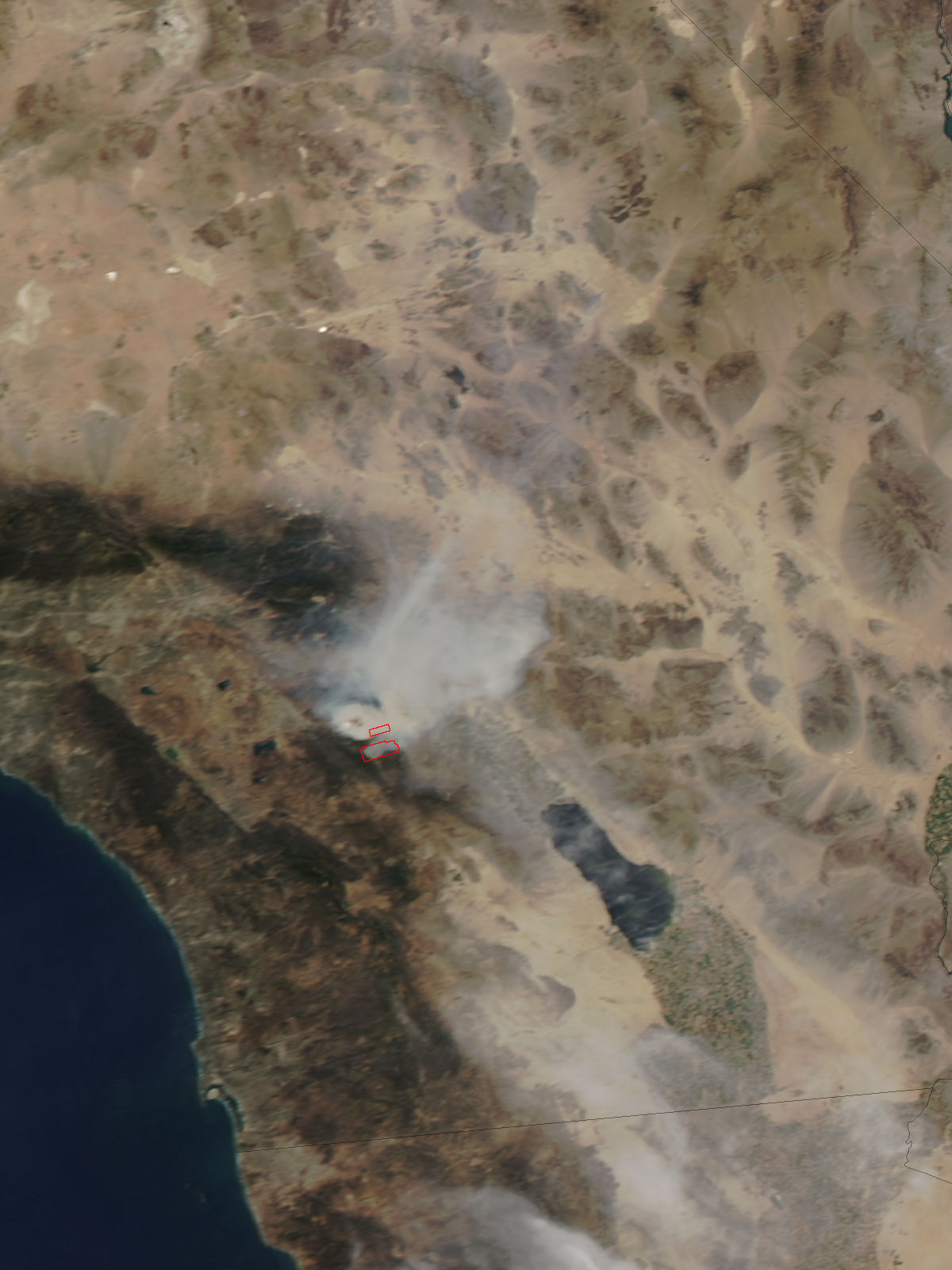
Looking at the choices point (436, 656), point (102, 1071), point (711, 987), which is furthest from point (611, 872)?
point (102, 1071)

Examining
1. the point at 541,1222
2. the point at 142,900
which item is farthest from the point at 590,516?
the point at 541,1222

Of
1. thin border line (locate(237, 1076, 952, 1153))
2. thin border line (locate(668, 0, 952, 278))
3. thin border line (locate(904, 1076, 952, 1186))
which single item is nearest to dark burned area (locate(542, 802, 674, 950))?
thin border line (locate(237, 1076, 952, 1153))

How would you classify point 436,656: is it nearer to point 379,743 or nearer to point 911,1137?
point 379,743

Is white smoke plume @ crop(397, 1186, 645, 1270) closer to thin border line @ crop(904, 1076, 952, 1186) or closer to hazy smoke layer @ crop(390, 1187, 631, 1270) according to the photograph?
hazy smoke layer @ crop(390, 1187, 631, 1270)

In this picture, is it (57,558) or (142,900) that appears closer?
(57,558)

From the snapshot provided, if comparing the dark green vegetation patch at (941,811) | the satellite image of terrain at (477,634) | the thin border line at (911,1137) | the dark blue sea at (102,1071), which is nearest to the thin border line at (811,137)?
the satellite image of terrain at (477,634)

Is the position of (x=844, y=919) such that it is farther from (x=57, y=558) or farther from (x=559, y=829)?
(x=57, y=558)
